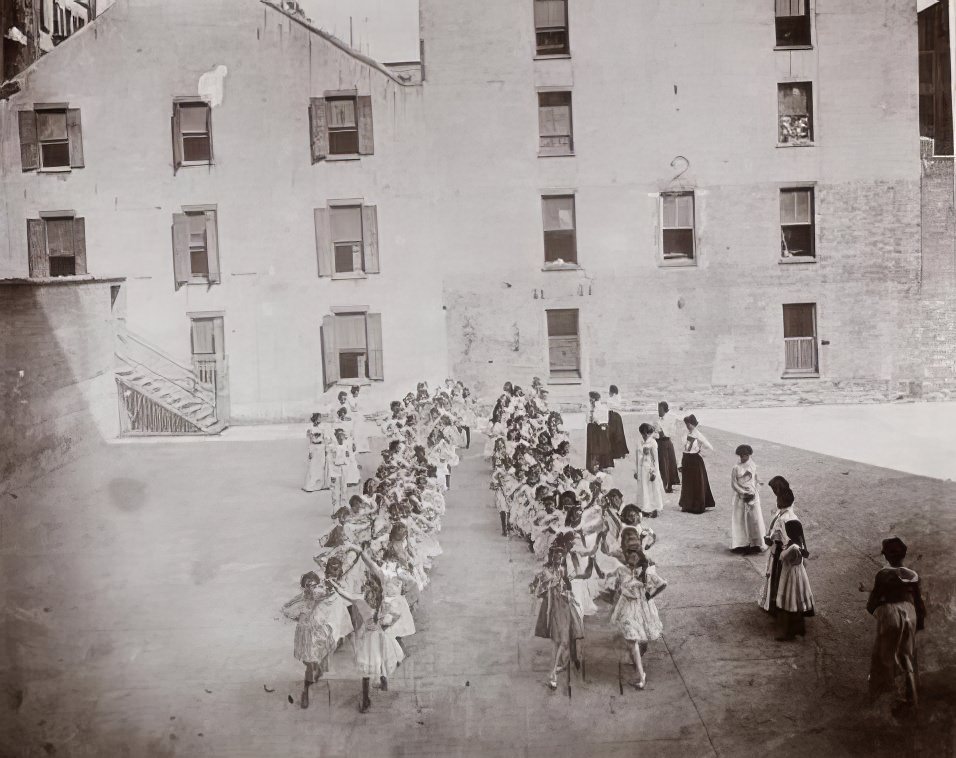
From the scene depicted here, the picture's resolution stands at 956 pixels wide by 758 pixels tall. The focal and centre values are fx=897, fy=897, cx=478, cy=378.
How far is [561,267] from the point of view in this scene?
890 centimetres

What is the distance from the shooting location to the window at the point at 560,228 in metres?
8.86

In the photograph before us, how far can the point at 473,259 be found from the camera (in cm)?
879

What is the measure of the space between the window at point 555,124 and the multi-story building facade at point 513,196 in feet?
0.09

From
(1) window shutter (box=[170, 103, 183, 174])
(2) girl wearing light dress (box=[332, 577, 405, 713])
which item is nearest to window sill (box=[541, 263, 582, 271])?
(1) window shutter (box=[170, 103, 183, 174])

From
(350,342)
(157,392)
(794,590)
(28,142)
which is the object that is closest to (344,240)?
(350,342)

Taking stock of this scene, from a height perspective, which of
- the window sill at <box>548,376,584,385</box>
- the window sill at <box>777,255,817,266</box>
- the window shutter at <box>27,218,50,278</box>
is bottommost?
the window sill at <box>548,376,584,385</box>

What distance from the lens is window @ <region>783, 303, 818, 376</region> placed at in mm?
8586

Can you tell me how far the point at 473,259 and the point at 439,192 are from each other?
72 centimetres

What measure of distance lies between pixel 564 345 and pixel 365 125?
2854mm

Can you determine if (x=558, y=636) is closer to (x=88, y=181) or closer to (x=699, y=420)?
(x=699, y=420)

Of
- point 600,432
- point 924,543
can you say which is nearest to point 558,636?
point 600,432

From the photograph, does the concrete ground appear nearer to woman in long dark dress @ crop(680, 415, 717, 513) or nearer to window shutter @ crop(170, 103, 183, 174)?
woman in long dark dress @ crop(680, 415, 717, 513)

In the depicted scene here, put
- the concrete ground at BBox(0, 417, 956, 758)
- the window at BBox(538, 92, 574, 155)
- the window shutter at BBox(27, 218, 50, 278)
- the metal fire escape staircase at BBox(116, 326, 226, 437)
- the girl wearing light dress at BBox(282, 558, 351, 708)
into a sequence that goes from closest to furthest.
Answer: the concrete ground at BBox(0, 417, 956, 758) → the girl wearing light dress at BBox(282, 558, 351, 708) → the window shutter at BBox(27, 218, 50, 278) → the metal fire escape staircase at BBox(116, 326, 226, 437) → the window at BBox(538, 92, 574, 155)

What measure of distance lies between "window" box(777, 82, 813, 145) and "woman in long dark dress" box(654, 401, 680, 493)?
9.30ft
